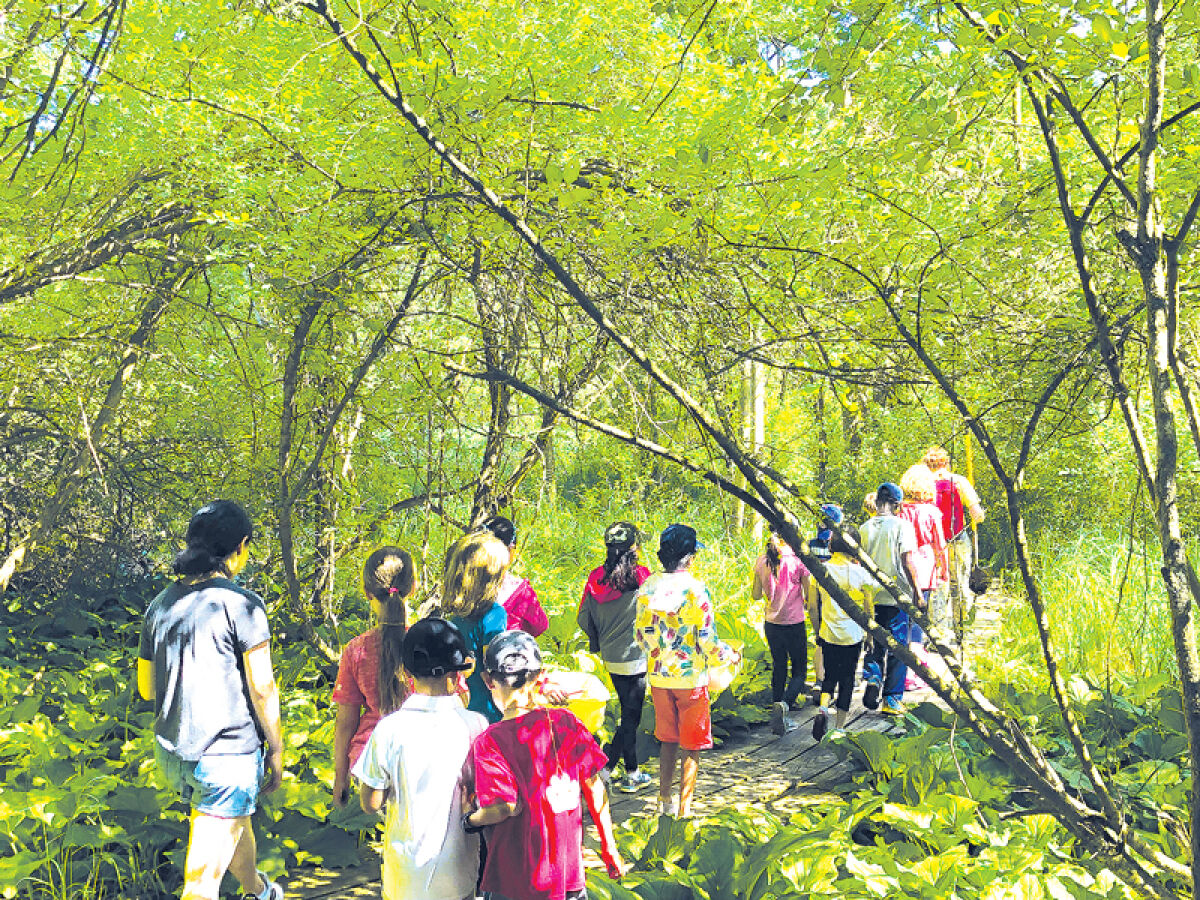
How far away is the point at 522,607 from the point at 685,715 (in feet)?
3.04

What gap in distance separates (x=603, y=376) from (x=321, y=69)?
7.27 ft

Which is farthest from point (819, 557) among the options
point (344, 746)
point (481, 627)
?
point (344, 746)

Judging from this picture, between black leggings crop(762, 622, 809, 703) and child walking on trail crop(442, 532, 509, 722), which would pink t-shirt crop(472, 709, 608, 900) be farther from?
black leggings crop(762, 622, 809, 703)

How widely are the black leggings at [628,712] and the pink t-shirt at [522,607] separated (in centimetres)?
75

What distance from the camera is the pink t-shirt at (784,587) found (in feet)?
19.1

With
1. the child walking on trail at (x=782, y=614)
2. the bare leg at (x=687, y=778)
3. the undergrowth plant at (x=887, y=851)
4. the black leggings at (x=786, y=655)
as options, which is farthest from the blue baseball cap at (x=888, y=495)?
the bare leg at (x=687, y=778)

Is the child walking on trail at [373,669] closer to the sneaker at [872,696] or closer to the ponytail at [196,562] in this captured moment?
the ponytail at [196,562]

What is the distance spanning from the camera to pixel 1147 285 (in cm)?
184

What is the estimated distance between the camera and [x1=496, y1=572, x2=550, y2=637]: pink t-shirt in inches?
171

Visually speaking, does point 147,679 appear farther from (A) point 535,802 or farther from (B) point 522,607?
(B) point 522,607

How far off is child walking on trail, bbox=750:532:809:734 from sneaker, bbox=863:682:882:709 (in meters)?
0.44

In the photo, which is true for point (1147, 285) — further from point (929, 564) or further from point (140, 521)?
point (140, 521)

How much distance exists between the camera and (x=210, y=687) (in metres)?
3.16

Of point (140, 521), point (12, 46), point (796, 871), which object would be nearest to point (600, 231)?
point (12, 46)
